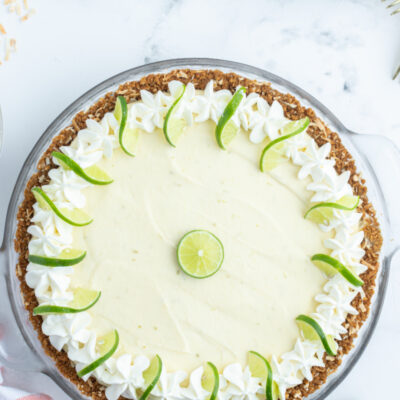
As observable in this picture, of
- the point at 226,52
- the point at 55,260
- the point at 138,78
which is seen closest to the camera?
the point at 55,260

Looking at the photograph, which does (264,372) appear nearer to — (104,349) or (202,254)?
(202,254)

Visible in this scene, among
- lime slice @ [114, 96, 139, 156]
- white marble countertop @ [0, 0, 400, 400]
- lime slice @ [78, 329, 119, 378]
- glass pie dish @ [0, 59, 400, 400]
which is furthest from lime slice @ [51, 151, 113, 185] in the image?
lime slice @ [78, 329, 119, 378]

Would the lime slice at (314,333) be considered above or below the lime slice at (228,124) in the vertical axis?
below

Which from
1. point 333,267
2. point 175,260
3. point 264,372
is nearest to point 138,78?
point 175,260

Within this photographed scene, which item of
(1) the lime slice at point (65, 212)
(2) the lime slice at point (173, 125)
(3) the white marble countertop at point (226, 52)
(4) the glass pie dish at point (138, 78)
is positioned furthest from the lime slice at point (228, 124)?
(1) the lime slice at point (65, 212)

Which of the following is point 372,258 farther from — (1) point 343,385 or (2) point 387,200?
(1) point 343,385

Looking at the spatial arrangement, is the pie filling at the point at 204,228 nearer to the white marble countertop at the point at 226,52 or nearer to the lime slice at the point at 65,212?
the lime slice at the point at 65,212
